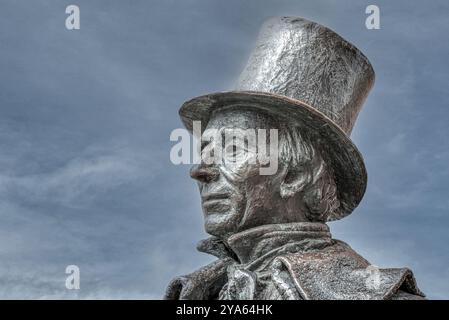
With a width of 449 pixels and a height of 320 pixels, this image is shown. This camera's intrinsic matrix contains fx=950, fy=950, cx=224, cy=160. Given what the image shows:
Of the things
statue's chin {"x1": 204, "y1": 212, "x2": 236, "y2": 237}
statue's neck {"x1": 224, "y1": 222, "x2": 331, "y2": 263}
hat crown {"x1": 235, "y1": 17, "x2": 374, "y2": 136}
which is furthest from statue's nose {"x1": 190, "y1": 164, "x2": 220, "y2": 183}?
hat crown {"x1": 235, "y1": 17, "x2": 374, "y2": 136}

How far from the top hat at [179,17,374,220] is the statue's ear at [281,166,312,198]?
0.70 ft

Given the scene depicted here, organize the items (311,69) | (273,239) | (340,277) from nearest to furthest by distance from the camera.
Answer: (340,277), (273,239), (311,69)

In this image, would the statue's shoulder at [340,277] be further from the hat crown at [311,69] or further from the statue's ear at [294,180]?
the hat crown at [311,69]

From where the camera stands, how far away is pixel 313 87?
583 cm

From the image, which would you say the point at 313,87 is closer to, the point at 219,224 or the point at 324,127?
the point at 324,127

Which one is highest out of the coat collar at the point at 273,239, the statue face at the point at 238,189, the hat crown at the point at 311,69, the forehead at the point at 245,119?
the hat crown at the point at 311,69

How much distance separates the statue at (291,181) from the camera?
5.51m

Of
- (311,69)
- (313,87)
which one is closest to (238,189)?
(313,87)

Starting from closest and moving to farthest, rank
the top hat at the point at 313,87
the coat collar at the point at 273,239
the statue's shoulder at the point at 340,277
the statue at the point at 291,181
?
1. the statue's shoulder at the point at 340,277
2. the statue at the point at 291,181
3. the coat collar at the point at 273,239
4. the top hat at the point at 313,87

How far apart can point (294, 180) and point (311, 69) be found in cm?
70

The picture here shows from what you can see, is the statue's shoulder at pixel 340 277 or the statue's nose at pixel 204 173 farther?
the statue's nose at pixel 204 173

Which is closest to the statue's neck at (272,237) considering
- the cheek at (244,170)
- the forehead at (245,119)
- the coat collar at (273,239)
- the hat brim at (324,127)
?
the coat collar at (273,239)

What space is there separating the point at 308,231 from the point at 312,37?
4.02ft
